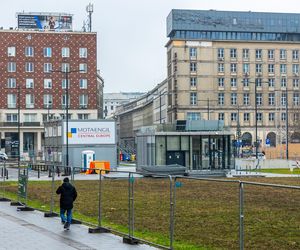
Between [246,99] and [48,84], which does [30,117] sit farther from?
[246,99]

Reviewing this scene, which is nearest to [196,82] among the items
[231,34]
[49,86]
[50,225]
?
[231,34]

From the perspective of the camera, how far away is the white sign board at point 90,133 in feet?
206

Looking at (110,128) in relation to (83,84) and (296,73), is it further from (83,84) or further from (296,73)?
(296,73)

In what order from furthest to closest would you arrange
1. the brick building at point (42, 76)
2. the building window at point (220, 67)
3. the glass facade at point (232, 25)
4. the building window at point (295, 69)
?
1. the building window at point (295, 69)
2. the building window at point (220, 67)
3. the glass facade at point (232, 25)
4. the brick building at point (42, 76)

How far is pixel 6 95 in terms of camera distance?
354ft

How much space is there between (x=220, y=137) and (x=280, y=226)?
4318 cm

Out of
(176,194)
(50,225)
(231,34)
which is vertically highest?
(231,34)

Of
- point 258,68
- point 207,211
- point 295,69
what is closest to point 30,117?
point 258,68

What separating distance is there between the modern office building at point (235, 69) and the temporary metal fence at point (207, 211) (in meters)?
104

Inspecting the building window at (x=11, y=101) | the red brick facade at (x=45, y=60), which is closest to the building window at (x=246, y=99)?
the red brick facade at (x=45, y=60)

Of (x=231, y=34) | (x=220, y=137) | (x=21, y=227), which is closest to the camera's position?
(x=21, y=227)

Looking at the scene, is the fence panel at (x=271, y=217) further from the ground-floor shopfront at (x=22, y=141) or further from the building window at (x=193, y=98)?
the building window at (x=193, y=98)

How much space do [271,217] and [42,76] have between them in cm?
10040

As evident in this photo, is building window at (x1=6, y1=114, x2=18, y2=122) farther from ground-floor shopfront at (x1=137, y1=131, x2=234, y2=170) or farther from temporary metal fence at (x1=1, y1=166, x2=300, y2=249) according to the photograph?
temporary metal fence at (x1=1, y1=166, x2=300, y2=249)
